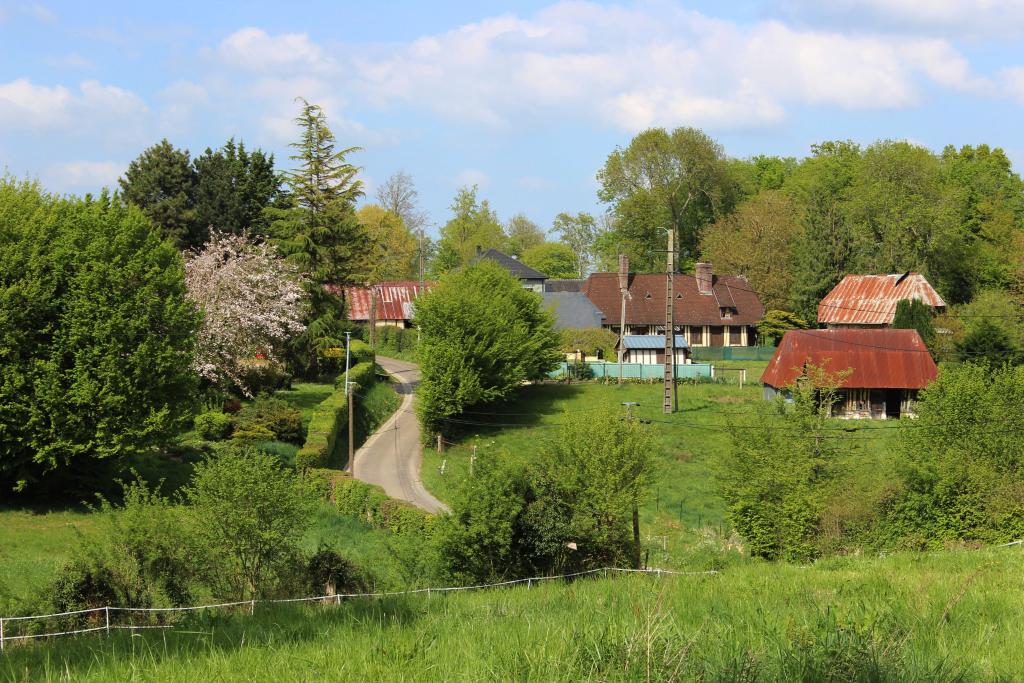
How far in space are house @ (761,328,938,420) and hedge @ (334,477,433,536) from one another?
87.2 feet

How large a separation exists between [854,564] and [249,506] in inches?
502

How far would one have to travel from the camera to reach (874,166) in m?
95.2

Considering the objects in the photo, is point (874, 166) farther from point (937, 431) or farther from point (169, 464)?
point (169, 464)

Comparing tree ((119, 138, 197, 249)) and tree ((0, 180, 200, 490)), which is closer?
tree ((0, 180, 200, 490))

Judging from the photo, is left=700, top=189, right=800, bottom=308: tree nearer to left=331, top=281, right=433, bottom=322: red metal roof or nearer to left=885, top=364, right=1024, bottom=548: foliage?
left=331, top=281, right=433, bottom=322: red metal roof

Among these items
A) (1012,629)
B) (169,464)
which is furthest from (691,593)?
(169,464)

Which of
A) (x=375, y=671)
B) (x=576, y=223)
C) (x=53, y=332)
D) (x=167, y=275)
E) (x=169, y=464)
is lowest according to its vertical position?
(x=169, y=464)

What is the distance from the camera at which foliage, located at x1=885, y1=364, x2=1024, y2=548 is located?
91.1 feet

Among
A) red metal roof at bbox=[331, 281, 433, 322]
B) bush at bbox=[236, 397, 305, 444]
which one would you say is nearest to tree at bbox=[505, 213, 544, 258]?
red metal roof at bbox=[331, 281, 433, 322]

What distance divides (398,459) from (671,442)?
1338 centimetres

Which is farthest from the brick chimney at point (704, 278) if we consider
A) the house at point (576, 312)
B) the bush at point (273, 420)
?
the bush at point (273, 420)

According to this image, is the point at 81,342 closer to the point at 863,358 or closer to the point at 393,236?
the point at 863,358

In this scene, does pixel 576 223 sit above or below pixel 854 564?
above

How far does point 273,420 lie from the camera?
40.8 m
